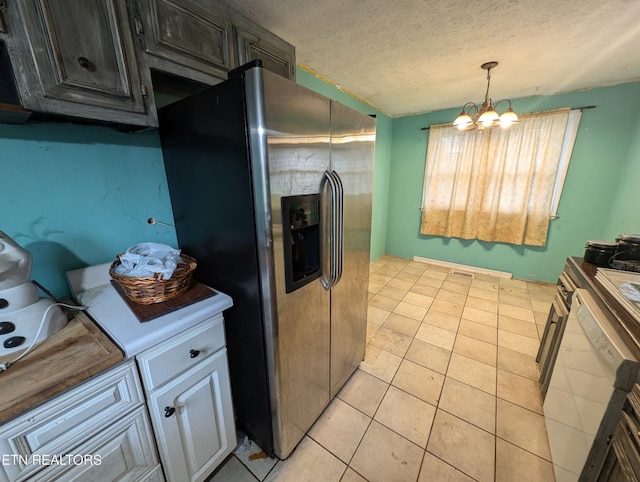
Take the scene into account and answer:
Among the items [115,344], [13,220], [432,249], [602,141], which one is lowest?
[432,249]

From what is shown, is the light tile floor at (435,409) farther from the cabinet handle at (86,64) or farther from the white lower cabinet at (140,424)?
the cabinet handle at (86,64)

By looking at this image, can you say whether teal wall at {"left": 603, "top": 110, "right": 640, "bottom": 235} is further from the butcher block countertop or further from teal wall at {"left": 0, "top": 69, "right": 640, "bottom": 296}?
the butcher block countertop

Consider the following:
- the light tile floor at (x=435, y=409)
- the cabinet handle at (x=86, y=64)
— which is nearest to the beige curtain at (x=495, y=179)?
the light tile floor at (x=435, y=409)

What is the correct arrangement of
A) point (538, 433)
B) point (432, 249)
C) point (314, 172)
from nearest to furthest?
point (314, 172) → point (538, 433) → point (432, 249)

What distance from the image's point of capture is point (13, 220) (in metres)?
0.97

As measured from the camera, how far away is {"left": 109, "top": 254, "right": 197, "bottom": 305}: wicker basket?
0.95m

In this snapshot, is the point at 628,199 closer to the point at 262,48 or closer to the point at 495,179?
the point at 495,179

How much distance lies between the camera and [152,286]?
0.96m

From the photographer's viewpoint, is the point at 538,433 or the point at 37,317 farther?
the point at 538,433

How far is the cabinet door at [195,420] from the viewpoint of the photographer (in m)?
0.90

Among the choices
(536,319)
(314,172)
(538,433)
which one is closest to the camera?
(314,172)

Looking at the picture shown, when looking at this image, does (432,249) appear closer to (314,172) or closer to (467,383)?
(467,383)

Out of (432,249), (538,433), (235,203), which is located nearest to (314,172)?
(235,203)

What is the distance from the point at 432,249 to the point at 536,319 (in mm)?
1686
